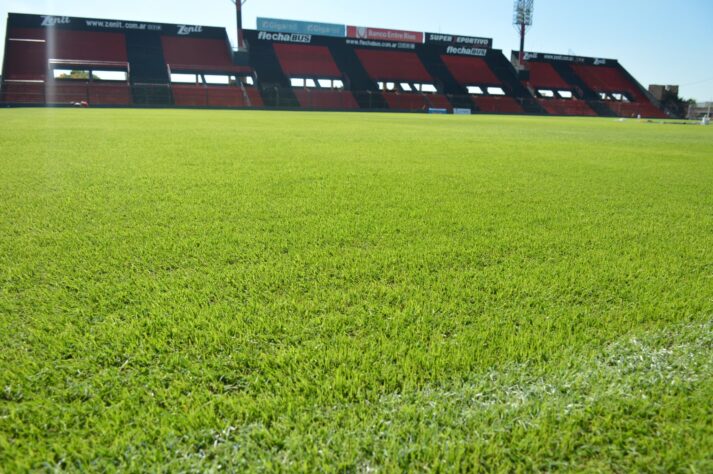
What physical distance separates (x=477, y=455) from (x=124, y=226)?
236 centimetres

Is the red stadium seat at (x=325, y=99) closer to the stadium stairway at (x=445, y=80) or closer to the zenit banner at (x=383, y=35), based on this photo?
the stadium stairway at (x=445, y=80)

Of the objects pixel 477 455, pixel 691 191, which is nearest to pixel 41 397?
pixel 477 455

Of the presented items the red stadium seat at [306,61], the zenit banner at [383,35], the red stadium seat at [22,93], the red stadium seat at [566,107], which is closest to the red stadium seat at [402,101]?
the red stadium seat at [306,61]

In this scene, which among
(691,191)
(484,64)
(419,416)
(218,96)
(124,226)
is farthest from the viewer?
(484,64)

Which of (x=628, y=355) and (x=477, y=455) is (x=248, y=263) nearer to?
(x=477, y=455)

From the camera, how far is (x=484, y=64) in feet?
145

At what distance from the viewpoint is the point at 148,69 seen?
3206 cm

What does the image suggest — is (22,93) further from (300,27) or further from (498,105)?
(498,105)

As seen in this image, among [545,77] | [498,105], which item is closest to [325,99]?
[498,105]

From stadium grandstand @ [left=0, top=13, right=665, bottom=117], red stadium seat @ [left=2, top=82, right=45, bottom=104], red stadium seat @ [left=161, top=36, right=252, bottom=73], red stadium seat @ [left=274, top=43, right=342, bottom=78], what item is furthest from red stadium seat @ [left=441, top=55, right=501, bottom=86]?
red stadium seat @ [left=2, top=82, right=45, bottom=104]

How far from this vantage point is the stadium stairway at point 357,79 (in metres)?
35.5

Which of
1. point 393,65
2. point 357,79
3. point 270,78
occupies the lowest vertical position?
point 270,78

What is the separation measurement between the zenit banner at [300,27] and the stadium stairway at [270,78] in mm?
3403

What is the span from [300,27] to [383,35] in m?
8.03
